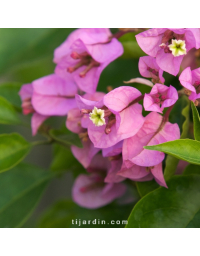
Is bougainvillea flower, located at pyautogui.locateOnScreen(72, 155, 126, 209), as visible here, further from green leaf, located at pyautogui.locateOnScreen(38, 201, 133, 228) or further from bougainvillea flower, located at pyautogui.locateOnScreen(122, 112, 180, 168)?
bougainvillea flower, located at pyautogui.locateOnScreen(122, 112, 180, 168)

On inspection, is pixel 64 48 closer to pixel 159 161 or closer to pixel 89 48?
pixel 89 48

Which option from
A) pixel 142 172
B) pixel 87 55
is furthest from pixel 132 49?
pixel 142 172

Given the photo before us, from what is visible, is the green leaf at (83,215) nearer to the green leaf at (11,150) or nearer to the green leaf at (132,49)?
the green leaf at (11,150)

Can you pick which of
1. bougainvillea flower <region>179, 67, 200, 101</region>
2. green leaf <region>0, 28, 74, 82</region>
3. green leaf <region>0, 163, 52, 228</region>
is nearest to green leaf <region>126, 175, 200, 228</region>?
bougainvillea flower <region>179, 67, 200, 101</region>

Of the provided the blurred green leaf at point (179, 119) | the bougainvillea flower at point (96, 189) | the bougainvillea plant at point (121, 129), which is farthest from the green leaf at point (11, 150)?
the blurred green leaf at point (179, 119)
